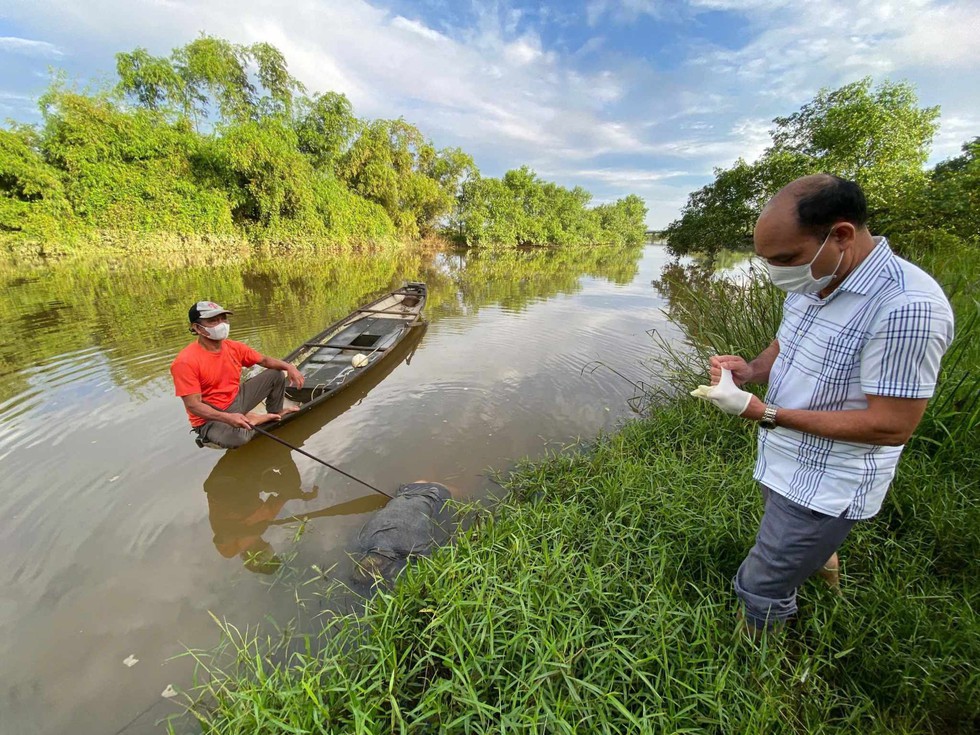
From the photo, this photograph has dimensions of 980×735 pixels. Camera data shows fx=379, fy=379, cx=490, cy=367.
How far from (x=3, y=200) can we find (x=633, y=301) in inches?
872

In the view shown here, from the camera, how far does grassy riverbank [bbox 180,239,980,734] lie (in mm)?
1442

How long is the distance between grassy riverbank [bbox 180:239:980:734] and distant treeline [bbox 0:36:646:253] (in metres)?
20.4

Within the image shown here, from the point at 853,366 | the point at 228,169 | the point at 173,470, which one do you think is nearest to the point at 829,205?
the point at 853,366

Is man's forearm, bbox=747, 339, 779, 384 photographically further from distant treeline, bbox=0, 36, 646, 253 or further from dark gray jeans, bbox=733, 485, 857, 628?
distant treeline, bbox=0, 36, 646, 253

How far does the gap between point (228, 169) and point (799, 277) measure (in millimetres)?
26495

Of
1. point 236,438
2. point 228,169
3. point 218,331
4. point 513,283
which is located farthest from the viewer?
point 228,169

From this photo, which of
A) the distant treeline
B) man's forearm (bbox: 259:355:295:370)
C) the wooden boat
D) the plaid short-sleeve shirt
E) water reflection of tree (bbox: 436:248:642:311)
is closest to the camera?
the plaid short-sleeve shirt

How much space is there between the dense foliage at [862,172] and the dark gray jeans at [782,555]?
28.1 ft

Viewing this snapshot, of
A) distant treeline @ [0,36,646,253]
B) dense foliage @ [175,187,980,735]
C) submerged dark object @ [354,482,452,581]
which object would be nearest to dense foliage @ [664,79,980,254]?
dense foliage @ [175,187,980,735]

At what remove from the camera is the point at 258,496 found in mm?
3518

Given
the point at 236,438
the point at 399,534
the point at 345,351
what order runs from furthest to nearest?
the point at 345,351 → the point at 236,438 → the point at 399,534

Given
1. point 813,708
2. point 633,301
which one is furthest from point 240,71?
point 813,708

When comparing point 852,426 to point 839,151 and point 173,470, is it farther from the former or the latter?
point 839,151

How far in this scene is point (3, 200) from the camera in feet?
43.9
